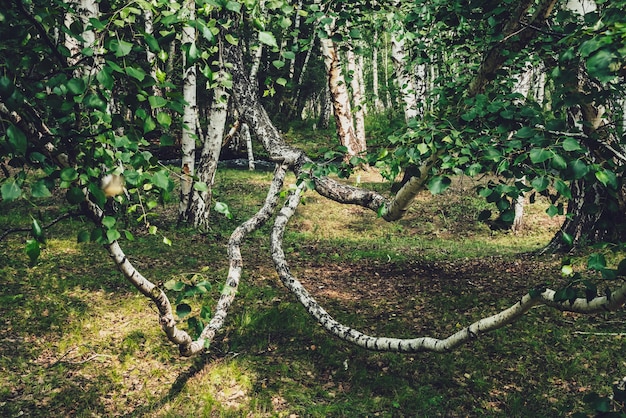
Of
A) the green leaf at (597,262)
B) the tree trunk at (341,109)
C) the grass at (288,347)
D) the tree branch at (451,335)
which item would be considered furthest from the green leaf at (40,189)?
the tree trunk at (341,109)

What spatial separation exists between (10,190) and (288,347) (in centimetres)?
489

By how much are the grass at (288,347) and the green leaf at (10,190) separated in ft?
12.8

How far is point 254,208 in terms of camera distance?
13453mm

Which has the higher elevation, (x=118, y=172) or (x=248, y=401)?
(x=118, y=172)

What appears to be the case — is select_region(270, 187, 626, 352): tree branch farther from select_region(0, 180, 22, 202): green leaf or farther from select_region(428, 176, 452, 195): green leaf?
select_region(0, 180, 22, 202): green leaf

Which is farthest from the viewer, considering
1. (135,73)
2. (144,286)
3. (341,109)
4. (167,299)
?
(341,109)

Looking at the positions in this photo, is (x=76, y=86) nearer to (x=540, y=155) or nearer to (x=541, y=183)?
(x=540, y=155)

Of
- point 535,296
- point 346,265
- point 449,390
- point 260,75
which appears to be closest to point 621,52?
point 535,296

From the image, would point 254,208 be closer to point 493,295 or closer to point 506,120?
point 493,295

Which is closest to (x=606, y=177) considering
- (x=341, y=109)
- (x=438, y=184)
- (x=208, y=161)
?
(x=438, y=184)

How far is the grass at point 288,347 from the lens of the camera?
5062 millimetres

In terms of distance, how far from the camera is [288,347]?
20.1 feet

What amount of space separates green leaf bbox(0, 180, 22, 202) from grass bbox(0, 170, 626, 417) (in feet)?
12.8

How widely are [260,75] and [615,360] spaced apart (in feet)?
65.9
